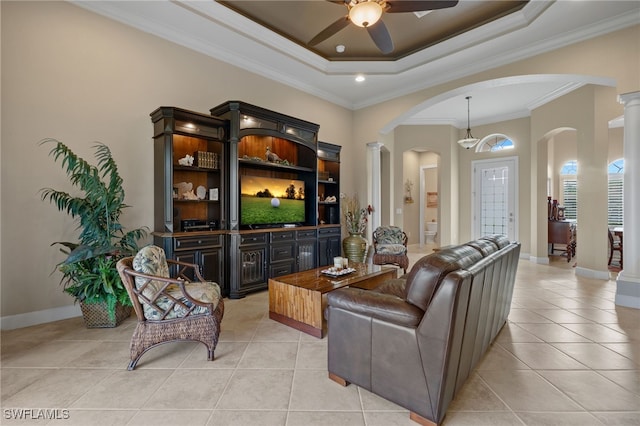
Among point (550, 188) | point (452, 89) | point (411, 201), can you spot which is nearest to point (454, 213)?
point (411, 201)

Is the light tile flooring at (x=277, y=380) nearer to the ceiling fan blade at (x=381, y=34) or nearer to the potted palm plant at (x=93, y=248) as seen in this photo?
the potted palm plant at (x=93, y=248)

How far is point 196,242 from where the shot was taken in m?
3.64

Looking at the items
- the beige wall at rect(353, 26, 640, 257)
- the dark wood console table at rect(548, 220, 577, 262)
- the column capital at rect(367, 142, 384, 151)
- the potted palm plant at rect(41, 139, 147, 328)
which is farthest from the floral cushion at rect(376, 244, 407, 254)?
the dark wood console table at rect(548, 220, 577, 262)

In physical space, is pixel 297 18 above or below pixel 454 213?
above

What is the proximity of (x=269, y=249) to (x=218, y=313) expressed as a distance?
186 cm

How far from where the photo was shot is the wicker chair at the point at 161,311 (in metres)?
2.22

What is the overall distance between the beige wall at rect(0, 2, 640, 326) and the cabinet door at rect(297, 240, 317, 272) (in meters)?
2.20

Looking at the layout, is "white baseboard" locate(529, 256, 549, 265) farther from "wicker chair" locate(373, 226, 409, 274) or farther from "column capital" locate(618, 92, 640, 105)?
"column capital" locate(618, 92, 640, 105)

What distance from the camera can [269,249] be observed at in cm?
428

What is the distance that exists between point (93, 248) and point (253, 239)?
181 cm

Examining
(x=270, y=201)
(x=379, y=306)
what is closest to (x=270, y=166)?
(x=270, y=201)

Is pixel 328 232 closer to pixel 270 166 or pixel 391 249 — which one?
pixel 391 249

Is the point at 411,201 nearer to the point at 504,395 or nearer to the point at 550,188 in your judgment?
the point at 550,188

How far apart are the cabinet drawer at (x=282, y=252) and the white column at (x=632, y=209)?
4.35m
